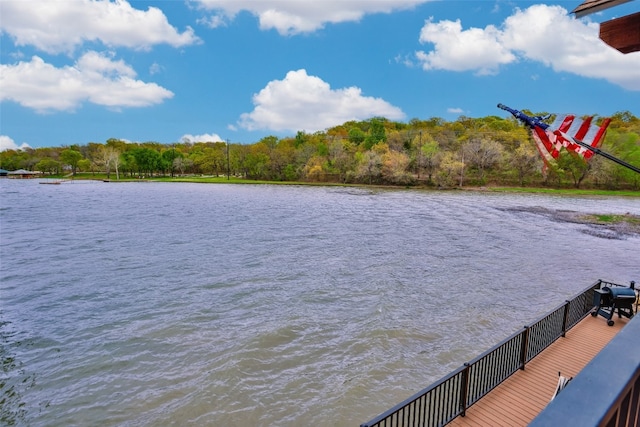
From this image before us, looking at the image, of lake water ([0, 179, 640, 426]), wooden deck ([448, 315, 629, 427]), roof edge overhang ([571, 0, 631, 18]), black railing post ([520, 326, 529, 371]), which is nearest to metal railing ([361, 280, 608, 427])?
black railing post ([520, 326, 529, 371])

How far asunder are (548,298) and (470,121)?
14376 cm

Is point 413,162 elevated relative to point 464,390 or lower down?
elevated

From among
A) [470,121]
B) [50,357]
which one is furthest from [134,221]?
[470,121]

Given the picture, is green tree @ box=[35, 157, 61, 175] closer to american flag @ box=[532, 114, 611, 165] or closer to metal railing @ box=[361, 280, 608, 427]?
metal railing @ box=[361, 280, 608, 427]

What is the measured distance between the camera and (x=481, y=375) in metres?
8.07

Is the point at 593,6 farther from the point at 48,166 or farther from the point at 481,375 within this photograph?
the point at 48,166

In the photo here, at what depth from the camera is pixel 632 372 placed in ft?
4.66

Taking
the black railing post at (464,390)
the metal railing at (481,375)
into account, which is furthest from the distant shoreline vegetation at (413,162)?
the black railing post at (464,390)

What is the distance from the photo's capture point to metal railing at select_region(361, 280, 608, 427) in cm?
681

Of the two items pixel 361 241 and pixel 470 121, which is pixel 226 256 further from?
pixel 470 121

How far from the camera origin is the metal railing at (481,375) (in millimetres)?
6814

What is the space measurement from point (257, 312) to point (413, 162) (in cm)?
8279

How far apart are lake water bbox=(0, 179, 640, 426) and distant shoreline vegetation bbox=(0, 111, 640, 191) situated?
57.2 m

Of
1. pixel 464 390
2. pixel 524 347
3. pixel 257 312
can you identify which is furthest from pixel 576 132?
pixel 257 312
